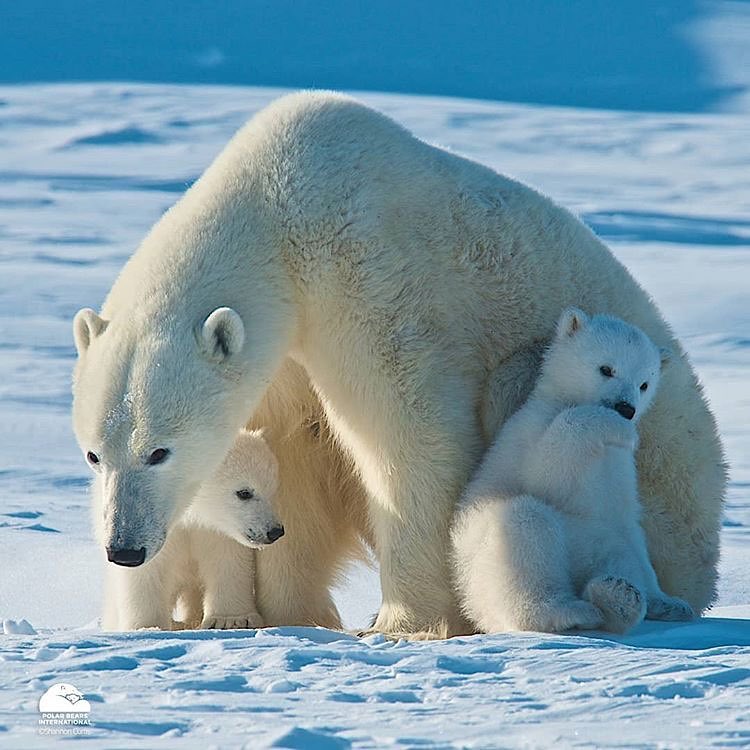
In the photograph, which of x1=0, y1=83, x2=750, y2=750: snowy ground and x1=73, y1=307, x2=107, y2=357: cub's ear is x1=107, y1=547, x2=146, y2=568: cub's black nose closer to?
x1=0, y1=83, x2=750, y2=750: snowy ground

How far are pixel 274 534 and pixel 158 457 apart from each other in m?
0.70

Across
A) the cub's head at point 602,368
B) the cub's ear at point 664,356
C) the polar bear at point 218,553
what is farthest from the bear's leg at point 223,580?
the cub's ear at point 664,356

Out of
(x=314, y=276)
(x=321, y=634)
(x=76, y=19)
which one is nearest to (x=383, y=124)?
(x=314, y=276)

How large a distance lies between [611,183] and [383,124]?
14.9 metres

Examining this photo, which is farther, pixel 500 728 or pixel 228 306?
pixel 228 306

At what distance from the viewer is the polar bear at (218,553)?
16.3 ft

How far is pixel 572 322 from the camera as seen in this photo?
4871mm

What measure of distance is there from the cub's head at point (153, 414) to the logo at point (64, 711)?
3.01 ft

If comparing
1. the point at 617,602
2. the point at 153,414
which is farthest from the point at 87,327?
the point at 617,602

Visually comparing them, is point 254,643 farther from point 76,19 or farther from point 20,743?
point 76,19

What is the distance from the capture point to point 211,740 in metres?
3.04

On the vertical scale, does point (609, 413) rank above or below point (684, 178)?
below

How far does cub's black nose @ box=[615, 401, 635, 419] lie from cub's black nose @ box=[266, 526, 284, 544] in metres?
1.19

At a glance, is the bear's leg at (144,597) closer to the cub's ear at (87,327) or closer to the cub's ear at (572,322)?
the cub's ear at (87,327)
